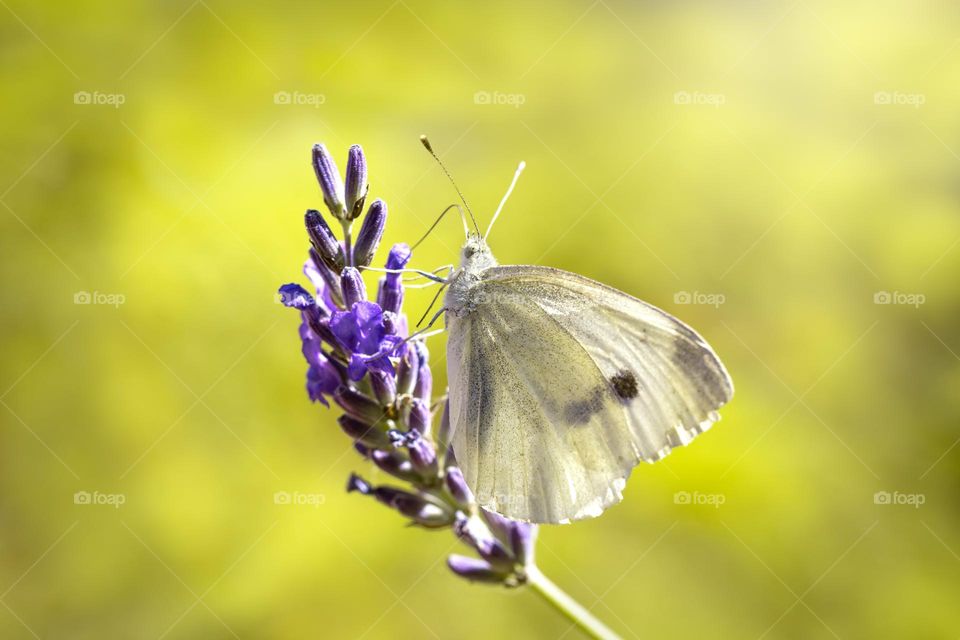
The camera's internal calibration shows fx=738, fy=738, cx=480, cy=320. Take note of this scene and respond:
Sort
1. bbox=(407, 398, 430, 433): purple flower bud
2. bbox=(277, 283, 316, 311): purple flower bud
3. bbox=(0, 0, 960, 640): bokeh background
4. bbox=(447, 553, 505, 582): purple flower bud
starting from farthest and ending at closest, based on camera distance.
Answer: bbox=(0, 0, 960, 640): bokeh background → bbox=(447, 553, 505, 582): purple flower bud → bbox=(407, 398, 430, 433): purple flower bud → bbox=(277, 283, 316, 311): purple flower bud

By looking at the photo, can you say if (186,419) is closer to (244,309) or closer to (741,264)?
(244,309)

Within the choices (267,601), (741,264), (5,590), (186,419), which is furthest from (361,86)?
(5,590)

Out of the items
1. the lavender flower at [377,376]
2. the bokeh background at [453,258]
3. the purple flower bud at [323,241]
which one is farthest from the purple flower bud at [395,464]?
the bokeh background at [453,258]

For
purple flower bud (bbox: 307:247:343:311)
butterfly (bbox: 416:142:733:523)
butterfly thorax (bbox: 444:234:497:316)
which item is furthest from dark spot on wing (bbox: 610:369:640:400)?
purple flower bud (bbox: 307:247:343:311)

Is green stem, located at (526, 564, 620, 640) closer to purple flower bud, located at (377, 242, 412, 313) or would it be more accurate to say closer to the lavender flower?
the lavender flower

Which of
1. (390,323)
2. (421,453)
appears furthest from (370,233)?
(421,453)

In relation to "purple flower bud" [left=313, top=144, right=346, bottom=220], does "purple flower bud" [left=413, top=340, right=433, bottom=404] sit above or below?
below

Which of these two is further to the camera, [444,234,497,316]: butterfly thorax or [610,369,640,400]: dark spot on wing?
[444,234,497,316]: butterfly thorax

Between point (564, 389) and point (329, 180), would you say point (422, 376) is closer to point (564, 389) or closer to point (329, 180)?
point (564, 389)
